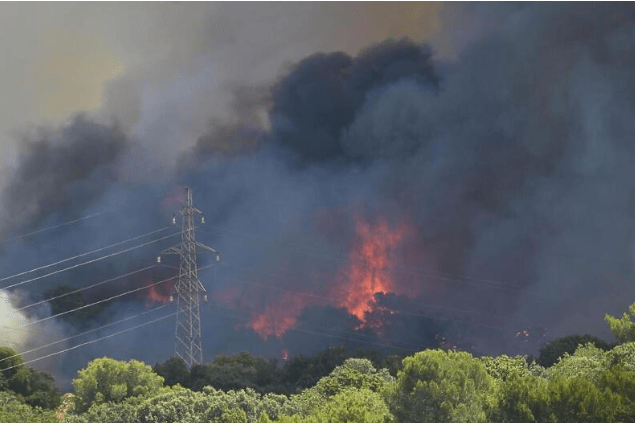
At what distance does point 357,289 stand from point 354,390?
2467 inches

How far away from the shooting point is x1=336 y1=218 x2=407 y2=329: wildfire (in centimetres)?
15575

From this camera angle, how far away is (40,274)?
16200cm

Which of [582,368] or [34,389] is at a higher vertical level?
[34,389]

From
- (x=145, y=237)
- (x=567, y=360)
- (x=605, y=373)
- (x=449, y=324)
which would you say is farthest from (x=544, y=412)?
(x=145, y=237)

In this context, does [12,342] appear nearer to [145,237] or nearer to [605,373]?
[145,237]

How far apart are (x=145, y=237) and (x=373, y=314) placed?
33.7m

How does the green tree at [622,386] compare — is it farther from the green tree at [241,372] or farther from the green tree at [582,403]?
the green tree at [241,372]

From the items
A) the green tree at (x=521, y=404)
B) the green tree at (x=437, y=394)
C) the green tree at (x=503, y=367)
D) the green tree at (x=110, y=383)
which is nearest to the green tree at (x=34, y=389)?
the green tree at (x=110, y=383)

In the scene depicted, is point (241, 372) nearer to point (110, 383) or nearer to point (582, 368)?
point (110, 383)

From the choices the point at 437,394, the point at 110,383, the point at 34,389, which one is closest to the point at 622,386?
the point at 437,394

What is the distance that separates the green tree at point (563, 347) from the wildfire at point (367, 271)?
34.0m

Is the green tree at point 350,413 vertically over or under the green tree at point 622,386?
over

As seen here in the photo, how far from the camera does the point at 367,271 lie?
526 ft

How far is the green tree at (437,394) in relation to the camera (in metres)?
75.8
